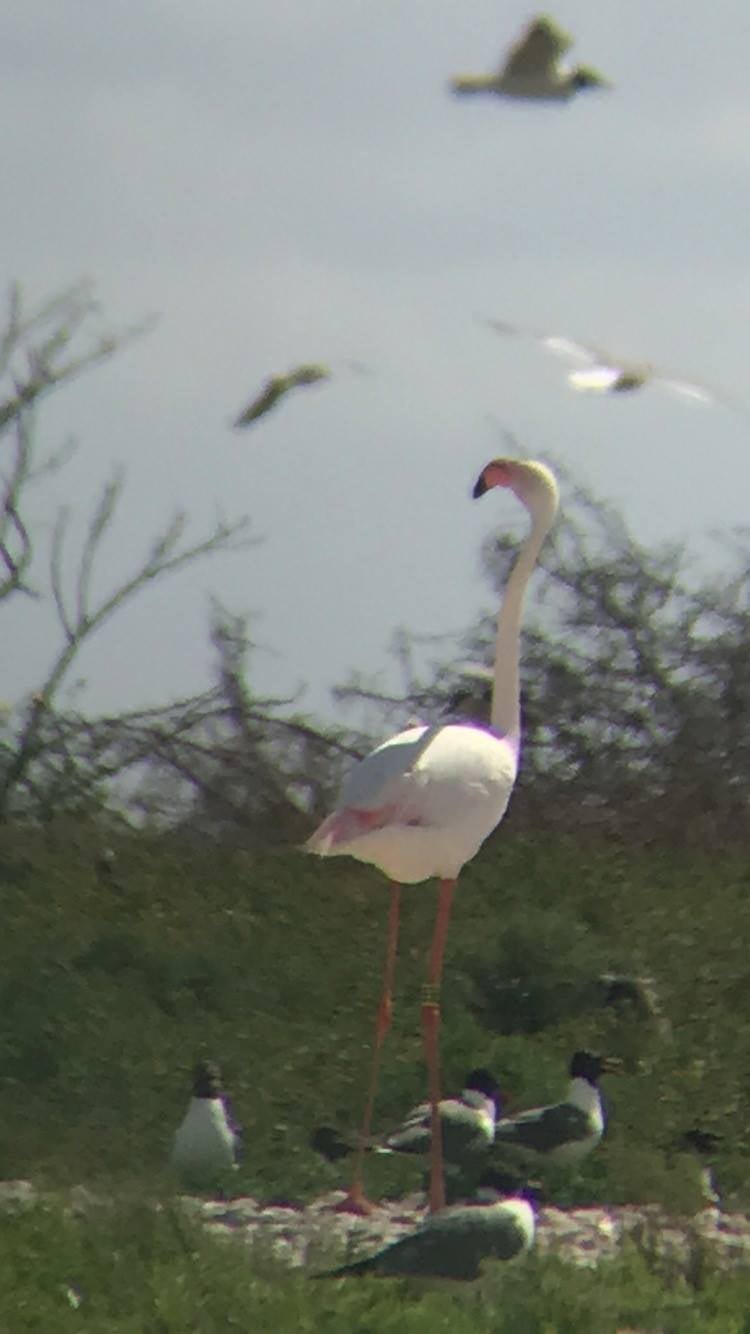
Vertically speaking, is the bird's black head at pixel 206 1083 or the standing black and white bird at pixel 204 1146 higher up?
the bird's black head at pixel 206 1083

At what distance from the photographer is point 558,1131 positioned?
9320 mm

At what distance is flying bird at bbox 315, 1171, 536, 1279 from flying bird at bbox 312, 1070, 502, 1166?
1578 mm

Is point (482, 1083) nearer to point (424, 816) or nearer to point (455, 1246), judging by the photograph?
point (424, 816)

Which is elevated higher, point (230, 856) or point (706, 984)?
point (230, 856)

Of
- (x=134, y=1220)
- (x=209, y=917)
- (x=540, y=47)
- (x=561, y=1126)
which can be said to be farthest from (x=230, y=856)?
(x=540, y=47)

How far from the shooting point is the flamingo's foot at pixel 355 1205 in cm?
916

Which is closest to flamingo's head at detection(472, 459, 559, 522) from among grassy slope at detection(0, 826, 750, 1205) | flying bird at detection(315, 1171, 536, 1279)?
grassy slope at detection(0, 826, 750, 1205)

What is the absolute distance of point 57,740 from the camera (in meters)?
16.1

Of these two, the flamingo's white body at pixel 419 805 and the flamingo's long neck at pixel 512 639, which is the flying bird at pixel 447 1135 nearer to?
the flamingo's white body at pixel 419 805

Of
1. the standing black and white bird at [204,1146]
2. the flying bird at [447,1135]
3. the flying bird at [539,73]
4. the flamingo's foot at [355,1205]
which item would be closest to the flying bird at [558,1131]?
the flying bird at [447,1135]

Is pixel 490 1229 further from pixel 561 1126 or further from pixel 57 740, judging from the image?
pixel 57 740

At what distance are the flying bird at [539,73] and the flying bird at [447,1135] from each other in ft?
14.3

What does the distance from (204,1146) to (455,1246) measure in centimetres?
202

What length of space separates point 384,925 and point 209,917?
844 millimetres
